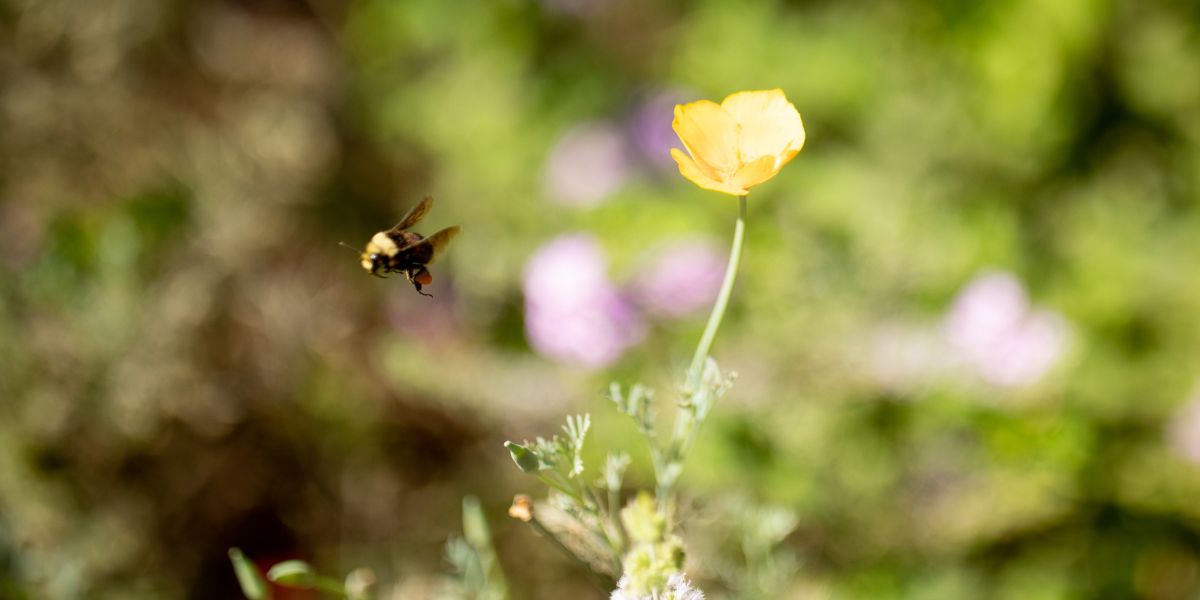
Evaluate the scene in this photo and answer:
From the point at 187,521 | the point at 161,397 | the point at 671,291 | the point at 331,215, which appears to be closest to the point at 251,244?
the point at 331,215

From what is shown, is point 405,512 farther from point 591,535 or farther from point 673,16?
point 673,16

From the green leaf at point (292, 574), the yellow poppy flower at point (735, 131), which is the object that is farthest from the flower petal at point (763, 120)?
the green leaf at point (292, 574)

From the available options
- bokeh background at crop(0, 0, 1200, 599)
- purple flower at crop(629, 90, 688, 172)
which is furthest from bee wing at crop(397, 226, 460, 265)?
purple flower at crop(629, 90, 688, 172)

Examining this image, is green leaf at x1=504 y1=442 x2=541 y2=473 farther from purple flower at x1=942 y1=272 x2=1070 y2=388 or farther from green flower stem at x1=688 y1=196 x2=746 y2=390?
purple flower at x1=942 y1=272 x2=1070 y2=388

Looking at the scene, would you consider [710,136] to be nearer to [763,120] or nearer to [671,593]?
[763,120]

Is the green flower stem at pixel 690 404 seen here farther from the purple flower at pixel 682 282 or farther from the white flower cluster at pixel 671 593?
the purple flower at pixel 682 282

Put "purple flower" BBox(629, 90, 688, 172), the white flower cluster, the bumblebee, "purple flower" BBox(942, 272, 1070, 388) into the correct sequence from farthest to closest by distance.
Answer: "purple flower" BBox(629, 90, 688, 172), "purple flower" BBox(942, 272, 1070, 388), the bumblebee, the white flower cluster
